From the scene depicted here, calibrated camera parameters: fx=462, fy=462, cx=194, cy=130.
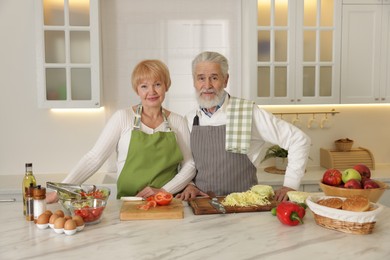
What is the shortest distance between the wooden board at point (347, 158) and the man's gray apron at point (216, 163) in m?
1.77

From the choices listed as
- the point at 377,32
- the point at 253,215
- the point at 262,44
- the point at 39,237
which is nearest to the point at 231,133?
the point at 253,215

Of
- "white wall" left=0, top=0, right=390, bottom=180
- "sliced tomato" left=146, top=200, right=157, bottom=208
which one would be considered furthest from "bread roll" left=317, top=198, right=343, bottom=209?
"white wall" left=0, top=0, right=390, bottom=180

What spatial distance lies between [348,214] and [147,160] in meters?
1.22

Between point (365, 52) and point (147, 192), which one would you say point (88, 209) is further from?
point (365, 52)

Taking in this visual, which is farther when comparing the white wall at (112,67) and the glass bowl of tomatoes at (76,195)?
the white wall at (112,67)

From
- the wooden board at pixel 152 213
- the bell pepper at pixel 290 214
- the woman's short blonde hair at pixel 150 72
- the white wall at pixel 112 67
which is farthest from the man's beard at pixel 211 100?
the white wall at pixel 112 67

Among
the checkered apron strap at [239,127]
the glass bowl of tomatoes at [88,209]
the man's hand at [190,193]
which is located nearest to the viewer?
the glass bowl of tomatoes at [88,209]

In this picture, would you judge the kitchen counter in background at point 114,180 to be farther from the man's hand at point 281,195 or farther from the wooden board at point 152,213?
the wooden board at point 152,213

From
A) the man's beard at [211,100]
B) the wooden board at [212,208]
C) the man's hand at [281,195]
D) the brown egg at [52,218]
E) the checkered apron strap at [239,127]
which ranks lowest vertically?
the wooden board at [212,208]

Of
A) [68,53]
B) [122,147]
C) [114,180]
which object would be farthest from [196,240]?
[68,53]

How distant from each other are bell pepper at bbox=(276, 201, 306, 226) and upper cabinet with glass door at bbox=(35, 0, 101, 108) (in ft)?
7.81

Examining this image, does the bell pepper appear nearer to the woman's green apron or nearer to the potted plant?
the woman's green apron

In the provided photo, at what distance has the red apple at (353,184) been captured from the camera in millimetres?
2072

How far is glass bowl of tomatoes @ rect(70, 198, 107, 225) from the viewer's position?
6.35ft
